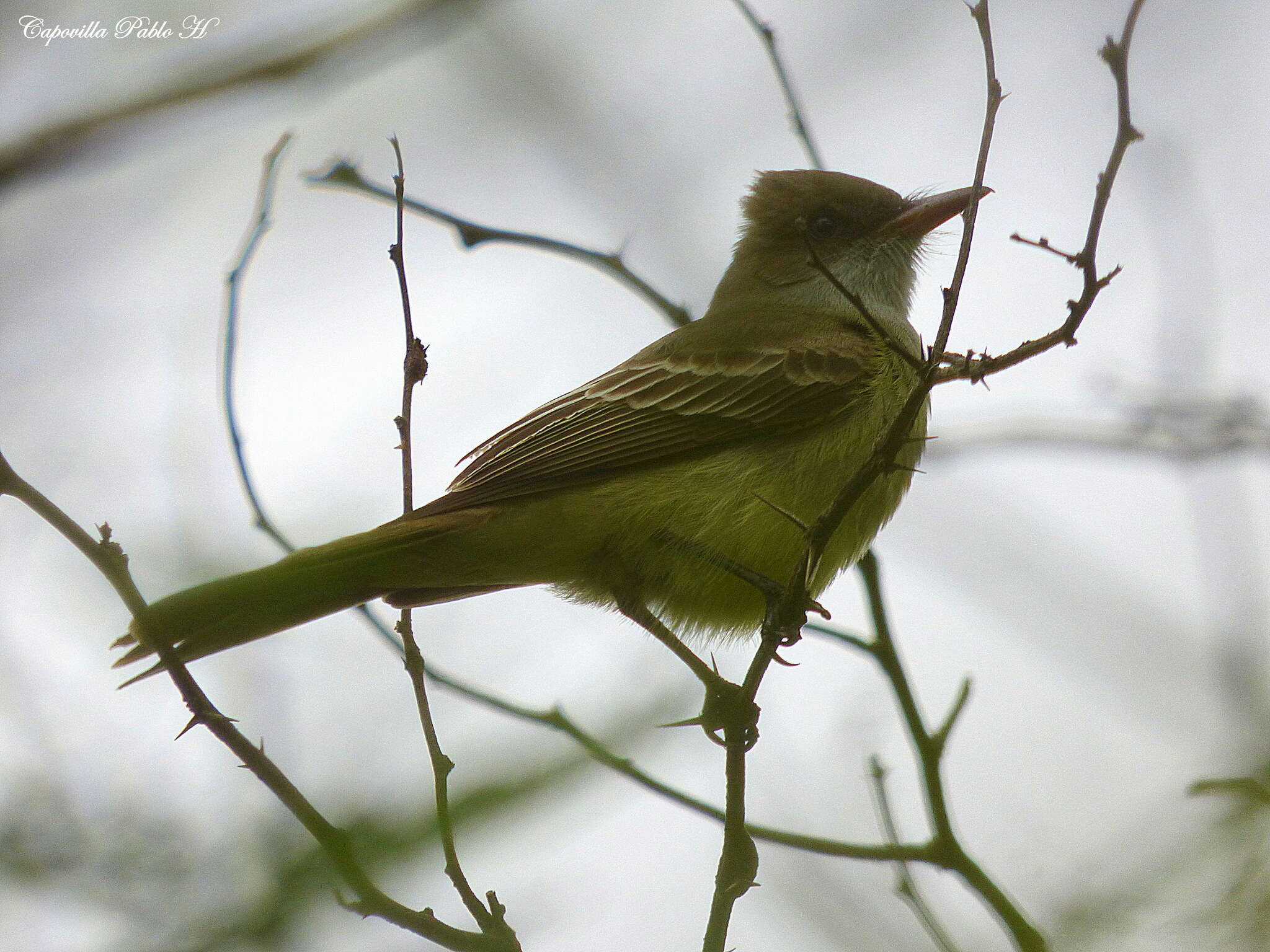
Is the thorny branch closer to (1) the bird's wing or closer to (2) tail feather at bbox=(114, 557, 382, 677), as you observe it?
(2) tail feather at bbox=(114, 557, 382, 677)

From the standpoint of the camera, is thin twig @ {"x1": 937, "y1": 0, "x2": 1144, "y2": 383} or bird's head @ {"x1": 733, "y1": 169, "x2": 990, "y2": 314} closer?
thin twig @ {"x1": 937, "y1": 0, "x2": 1144, "y2": 383}

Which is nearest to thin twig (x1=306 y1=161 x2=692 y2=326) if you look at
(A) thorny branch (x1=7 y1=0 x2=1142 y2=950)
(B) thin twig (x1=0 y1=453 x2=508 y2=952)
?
(A) thorny branch (x1=7 y1=0 x2=1142 y2=950)

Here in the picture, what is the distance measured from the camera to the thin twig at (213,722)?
254cm

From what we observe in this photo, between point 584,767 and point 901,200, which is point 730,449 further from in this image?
point 584,767

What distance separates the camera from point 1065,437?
4840 mm

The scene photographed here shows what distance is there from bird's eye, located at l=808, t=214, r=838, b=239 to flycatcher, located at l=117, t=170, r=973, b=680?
0.65 metres

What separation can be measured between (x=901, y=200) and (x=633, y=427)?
82.6 inches

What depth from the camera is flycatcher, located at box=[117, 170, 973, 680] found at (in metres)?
4.73

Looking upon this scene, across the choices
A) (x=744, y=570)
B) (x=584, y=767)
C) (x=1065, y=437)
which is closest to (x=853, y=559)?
(x=744, y=570)

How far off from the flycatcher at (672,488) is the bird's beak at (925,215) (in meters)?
0.03

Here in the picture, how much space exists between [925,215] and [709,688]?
2.57 meters

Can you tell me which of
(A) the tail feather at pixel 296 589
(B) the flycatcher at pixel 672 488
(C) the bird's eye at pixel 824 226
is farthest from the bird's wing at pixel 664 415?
(C) the bird's eye at pixel 824 226

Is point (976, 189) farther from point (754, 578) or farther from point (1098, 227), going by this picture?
point (754, 578)

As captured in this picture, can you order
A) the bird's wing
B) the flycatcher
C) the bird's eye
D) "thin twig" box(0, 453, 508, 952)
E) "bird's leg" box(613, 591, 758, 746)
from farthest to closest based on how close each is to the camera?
the bird's eye → the bird's wing → the flycatcher → "bird's leg" box(613, 591, 758, 746) → "thin twig" box(0, 453, 508, 952)
